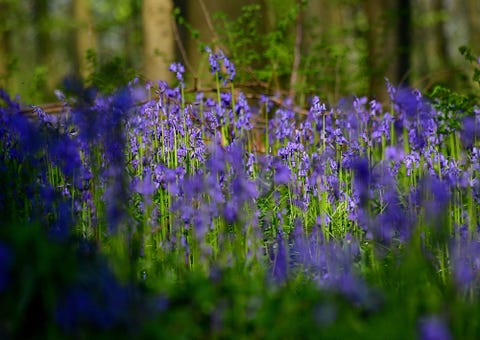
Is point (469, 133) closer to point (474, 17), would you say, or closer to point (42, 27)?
point (42, 27)

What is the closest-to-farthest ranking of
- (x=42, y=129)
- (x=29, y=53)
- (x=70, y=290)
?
(x=70, y=290) → (x=42, y=129) → (x=29, y=53)

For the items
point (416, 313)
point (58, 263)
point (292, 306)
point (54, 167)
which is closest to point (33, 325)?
point (58, 263)

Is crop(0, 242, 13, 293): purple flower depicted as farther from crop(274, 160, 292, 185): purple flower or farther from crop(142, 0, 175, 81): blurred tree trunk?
crop(142, 0, 175, 81): blurred tree trunk

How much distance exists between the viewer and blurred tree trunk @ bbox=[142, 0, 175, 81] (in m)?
7.42

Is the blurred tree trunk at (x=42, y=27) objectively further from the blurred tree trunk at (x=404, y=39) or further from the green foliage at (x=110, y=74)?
the blurred tree trunk at (x=404, y=39)

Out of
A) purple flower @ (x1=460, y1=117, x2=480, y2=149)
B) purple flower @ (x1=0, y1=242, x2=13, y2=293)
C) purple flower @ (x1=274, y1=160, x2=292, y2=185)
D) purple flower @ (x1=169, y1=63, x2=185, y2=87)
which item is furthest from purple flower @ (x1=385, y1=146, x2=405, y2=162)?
purple flower @ (x1=0, y1=242, x2=13, y2=293)

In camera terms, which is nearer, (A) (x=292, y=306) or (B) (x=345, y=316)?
(B) (x=345, y=316)

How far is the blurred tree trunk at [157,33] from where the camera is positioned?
742 cm

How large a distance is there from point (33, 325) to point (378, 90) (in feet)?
21.9

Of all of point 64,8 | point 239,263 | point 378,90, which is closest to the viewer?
point 239,263

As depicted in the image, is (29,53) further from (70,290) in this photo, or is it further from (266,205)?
(70,290)

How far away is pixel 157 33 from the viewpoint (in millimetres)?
7445

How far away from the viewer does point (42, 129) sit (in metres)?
3.78

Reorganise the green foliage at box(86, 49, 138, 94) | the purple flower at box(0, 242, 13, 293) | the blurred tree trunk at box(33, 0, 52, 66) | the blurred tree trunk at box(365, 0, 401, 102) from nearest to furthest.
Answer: the purple flower at box(0, 242, 13, 293) → the green foliage at box(86, 49, 138, 94) → the blurred tree trunk at box(365, 0, 401, 102) → the blurred tree trunk at box(33, 0, 52, 66)
